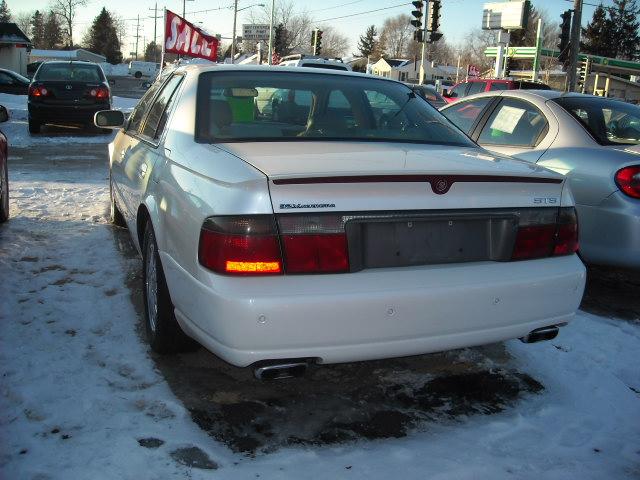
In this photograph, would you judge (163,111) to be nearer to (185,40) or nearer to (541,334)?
(541,334)

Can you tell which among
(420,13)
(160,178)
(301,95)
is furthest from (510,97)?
(420,13)

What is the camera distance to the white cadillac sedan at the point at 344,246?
2492 millimetres

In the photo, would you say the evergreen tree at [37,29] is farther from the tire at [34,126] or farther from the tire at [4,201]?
the tire at [4,201]

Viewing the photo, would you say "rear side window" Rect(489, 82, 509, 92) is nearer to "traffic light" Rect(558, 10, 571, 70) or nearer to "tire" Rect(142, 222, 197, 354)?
"traffic light" Rect(558, 10, 571, 70)

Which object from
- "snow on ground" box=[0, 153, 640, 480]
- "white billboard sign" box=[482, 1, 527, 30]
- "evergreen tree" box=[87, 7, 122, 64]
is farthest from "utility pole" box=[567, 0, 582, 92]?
"evergreen tree" box=[87, 7, 122, 64]

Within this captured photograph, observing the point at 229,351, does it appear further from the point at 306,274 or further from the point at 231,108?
the point at 231,108

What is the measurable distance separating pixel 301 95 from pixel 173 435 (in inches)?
78.7

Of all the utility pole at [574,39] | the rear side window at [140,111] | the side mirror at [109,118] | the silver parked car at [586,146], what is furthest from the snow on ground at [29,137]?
the utility pole at [574,39]

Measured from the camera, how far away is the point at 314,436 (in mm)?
2740

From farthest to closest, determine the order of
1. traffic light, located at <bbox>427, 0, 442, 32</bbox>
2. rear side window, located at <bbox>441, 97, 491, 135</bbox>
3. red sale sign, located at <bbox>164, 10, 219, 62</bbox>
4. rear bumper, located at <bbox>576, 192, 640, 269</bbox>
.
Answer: traffic light, located at <bbox>427, 0, 442, 32</bbox>, red sale sign, located at <bbox>164, 10, 219, 62</bbox>, rear side window, located at <bbox>441, 97, 491, 135</bbox>, rear bumper, located at <bbox>576, 192, 640, 269</bbox>

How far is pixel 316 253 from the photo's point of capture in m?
2.53

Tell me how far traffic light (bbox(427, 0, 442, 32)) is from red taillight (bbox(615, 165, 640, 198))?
63.4 feet

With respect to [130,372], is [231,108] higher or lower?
higher

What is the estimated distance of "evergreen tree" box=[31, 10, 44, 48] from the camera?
363 ft
